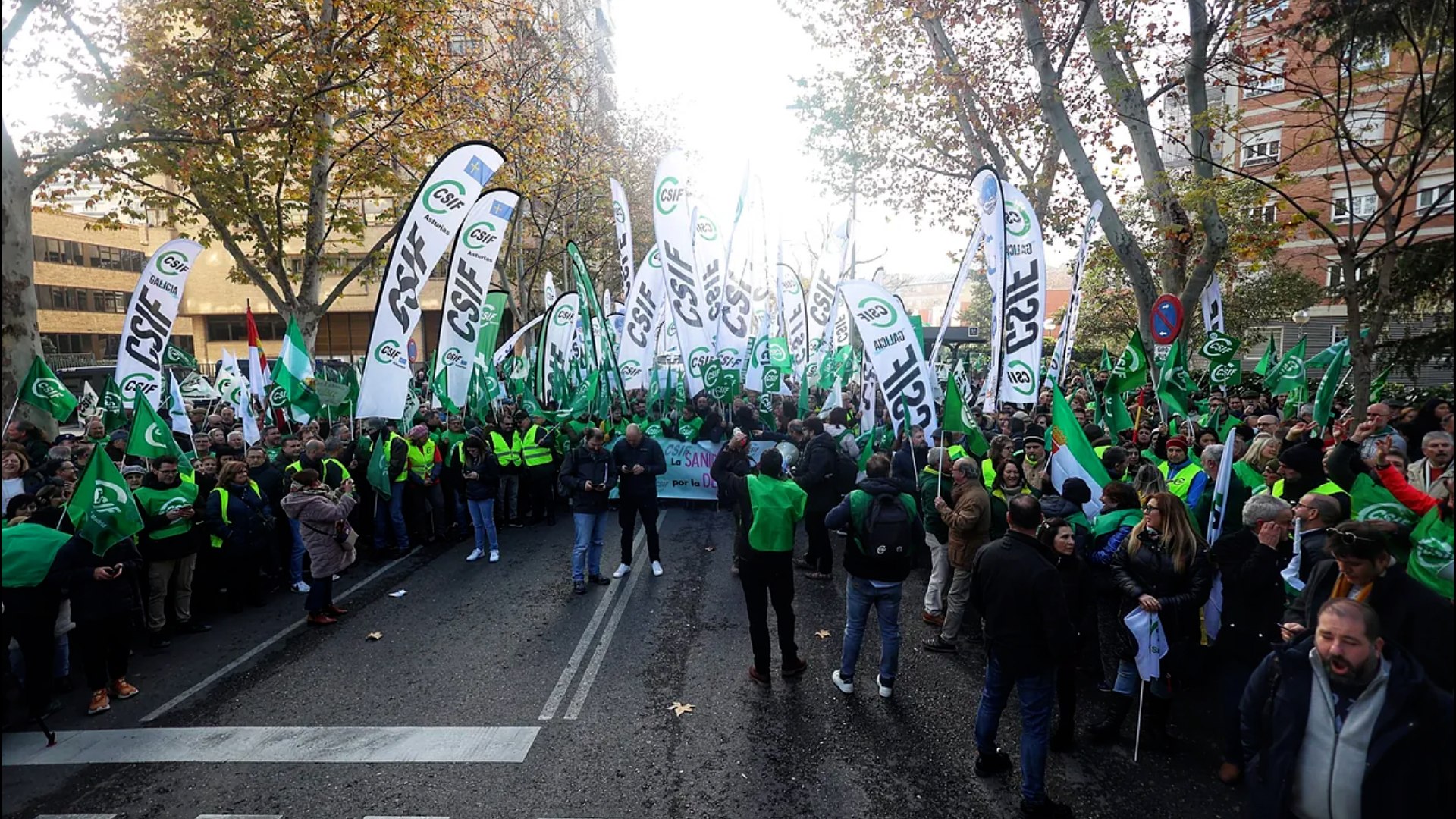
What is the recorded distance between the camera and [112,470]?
617 centimetres

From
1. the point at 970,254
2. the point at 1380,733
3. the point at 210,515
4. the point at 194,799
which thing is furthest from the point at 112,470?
the point at 970,254

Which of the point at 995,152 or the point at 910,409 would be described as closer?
the point at 910,409

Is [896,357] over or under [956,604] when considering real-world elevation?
over

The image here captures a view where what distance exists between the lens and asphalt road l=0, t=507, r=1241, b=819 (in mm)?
5020

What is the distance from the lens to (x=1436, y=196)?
3.13m

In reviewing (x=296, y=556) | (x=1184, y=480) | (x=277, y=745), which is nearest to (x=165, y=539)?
(x=296, y=556)

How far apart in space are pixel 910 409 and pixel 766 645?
3.25 m

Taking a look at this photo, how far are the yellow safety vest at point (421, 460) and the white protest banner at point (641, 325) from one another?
4035 mm

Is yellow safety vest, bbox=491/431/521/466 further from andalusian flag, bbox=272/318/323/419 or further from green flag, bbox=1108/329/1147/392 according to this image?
green flag, bbox=1108/329/1147/392

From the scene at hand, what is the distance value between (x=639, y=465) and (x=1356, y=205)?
25.1 feet

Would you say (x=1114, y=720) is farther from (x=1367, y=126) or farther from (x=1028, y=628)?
(x=1367, y=126)

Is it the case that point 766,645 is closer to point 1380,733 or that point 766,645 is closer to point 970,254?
point 1380,733

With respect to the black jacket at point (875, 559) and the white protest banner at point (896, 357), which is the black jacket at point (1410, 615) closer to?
the black jacket at point (875, 559)

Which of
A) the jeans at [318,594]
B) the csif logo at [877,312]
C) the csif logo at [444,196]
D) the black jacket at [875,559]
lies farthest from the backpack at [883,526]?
the csif logo at [444,196]
